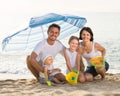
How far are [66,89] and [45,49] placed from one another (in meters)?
0.72

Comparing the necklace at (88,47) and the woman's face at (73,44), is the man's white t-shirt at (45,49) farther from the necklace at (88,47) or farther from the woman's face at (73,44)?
the necklace at (88,47)

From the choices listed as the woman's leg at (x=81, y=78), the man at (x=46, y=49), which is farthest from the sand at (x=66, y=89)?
the man at (x=46, y=49)

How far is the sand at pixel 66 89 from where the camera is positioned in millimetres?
4446

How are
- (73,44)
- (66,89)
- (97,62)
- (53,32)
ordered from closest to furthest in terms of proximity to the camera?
(66,89), (53,32), (73,44), (97,62)

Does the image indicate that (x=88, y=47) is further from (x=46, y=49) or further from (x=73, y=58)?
(x=46, y=49)

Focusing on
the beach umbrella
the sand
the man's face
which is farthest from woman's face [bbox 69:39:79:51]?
the sand

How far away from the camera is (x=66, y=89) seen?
15.3 feet

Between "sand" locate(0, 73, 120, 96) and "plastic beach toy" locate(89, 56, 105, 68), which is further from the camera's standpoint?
"plastic beach toy" locate(89, 56, 105, 68)

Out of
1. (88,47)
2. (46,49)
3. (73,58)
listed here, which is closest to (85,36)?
(88,47)

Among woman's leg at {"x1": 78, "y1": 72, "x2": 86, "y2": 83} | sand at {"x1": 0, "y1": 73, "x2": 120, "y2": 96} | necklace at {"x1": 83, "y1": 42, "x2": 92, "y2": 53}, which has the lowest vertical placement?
sand at {"x1": 0, "y1": 73, "x2": 120, "y2": 96}

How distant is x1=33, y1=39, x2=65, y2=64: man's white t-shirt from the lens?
4984 mm

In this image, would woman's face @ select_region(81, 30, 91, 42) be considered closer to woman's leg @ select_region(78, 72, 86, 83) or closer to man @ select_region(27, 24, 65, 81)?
man @ select_region(27, 24, 65, 81)

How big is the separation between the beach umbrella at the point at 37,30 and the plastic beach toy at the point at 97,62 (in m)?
0.68

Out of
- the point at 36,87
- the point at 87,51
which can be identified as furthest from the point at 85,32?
the point at 36,87
